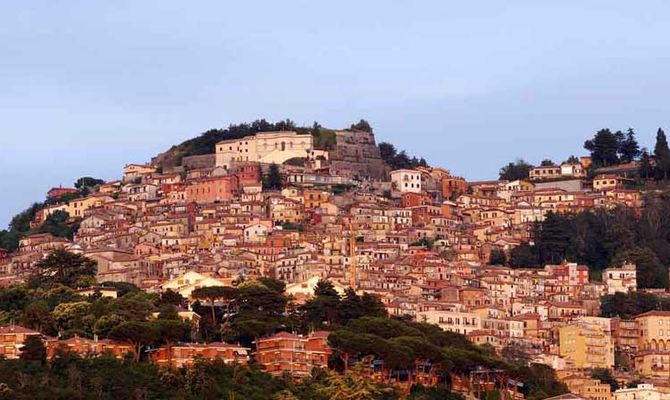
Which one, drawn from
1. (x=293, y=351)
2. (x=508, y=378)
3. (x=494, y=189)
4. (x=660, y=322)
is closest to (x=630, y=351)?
(x=660, y=322)

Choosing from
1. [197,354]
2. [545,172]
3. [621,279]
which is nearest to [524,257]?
[621,279]

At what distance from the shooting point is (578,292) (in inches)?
3019

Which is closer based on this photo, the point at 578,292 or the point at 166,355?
the point at 166,355

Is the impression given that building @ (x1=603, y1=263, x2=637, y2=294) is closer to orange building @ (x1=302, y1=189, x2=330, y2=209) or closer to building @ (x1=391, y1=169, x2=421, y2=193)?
orange building @ (x1=302, y1=189, x2=330, y2=209)

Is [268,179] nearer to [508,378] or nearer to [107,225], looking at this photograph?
[107,225]

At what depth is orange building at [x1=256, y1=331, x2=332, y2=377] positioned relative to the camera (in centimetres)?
6166

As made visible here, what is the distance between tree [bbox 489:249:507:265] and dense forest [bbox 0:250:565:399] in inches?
504

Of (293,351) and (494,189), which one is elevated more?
(494,189)

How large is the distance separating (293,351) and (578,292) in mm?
18379

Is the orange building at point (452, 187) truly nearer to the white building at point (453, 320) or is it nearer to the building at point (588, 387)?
the white building at point (453, 320)

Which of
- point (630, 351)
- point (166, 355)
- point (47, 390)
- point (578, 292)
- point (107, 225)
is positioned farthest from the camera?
point (107, 225)

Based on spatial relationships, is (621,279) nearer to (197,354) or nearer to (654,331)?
(654,331)

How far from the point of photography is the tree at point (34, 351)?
58188 millimetres

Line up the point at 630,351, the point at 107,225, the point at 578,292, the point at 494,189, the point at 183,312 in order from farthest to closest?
1. the point at 494,189
2. the point at 107,225
3. the point at 578,292
4. the point at 630,351
5. the point at 183,312
